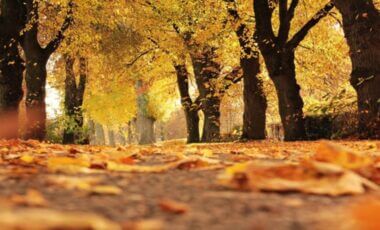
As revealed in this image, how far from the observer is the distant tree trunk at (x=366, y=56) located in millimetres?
11828

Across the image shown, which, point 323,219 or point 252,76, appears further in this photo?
point 252,76

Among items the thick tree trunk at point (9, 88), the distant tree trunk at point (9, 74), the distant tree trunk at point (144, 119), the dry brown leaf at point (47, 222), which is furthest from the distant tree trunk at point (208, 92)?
the dry brown leaf at point (47, 222)

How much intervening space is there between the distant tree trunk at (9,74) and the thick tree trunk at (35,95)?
4.62 ft

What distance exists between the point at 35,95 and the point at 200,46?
7290 millimetres

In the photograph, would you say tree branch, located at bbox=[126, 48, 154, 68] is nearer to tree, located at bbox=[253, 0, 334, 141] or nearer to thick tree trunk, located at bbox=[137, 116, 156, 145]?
thick tree trunk, located at bbox=[137, 116, 156, 145]

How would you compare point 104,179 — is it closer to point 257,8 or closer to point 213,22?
point 257,8

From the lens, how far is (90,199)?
2383 millimetres

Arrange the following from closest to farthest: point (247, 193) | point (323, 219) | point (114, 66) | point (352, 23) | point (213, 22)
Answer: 1. point (323, 219)
2. point (247, 193)
3. point (352, 23)
4. point (213, 22)
5. point (114, 66)

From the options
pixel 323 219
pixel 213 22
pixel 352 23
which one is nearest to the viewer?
pixel 323 219

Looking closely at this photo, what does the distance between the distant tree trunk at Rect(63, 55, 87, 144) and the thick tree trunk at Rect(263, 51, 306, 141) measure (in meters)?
9.95

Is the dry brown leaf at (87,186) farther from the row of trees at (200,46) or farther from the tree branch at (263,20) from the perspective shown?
the tree branch at (263,20)

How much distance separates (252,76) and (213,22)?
2.47 m

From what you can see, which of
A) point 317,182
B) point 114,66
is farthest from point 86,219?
point 114,66

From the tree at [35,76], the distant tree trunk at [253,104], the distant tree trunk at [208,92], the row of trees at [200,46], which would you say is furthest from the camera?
the distant tree trunk at [208,92]
